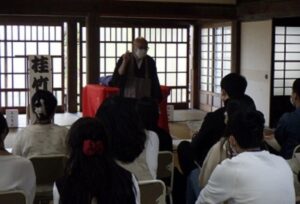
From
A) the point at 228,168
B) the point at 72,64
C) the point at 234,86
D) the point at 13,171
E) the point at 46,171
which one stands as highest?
the point at 72,64

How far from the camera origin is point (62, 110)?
8969 mm

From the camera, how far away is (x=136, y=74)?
5340mm

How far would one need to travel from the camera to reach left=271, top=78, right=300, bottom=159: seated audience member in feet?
10.1

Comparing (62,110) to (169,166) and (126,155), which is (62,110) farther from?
(126,155)

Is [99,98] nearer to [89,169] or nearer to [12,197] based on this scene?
[12,197]

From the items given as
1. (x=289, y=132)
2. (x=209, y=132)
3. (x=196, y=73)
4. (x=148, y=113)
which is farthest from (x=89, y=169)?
(x=196, y=73)

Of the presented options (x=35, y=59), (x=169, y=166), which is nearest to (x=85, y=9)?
(x=35, y=59)

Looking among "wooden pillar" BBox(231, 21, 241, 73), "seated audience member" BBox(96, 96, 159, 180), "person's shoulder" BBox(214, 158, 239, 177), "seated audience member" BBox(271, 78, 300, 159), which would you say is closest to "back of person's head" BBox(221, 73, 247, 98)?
"seated audience member" BBox(271, 78, 300, 159)

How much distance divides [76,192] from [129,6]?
5903 mm

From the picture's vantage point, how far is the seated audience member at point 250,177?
1.72 meters

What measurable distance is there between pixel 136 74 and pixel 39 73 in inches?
86.7

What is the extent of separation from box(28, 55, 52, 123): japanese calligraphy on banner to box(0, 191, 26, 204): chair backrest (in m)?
5.08

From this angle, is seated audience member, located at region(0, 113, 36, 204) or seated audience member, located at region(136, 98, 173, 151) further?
seated audience member, located at region(136, 98, 173, 151)

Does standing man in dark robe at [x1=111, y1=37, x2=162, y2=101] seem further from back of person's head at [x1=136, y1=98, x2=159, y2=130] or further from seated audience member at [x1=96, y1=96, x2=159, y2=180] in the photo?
seated audience member at [x1=96, y1=96, x2=159, y2=180]
